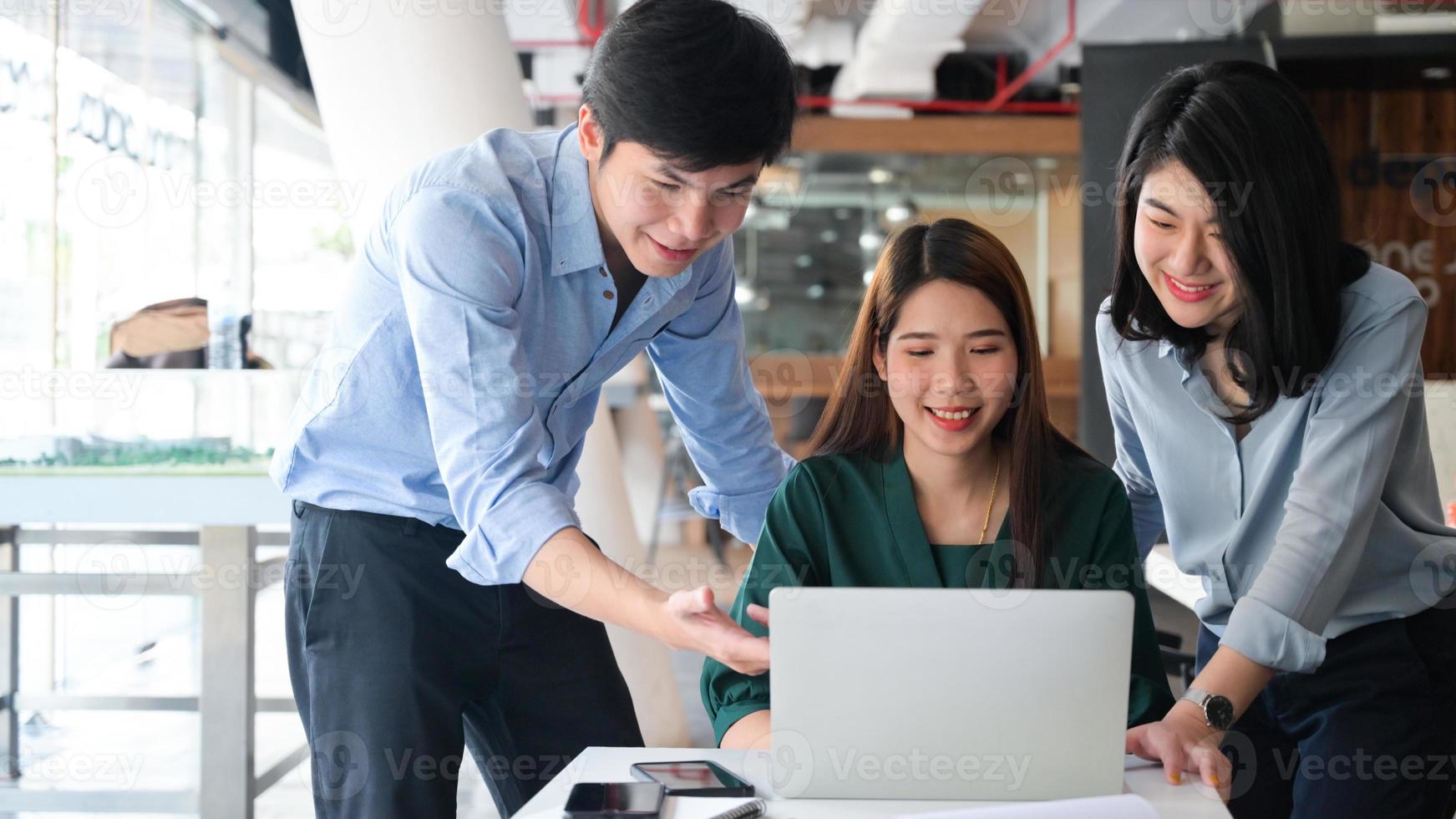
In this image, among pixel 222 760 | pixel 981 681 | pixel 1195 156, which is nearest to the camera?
pixel 981 681

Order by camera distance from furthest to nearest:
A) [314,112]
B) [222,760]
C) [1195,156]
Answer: [314,112] < [222,760] < [1195,156]

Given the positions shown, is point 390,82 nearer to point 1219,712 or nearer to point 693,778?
point 693,778

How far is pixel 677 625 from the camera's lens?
116 centimetres

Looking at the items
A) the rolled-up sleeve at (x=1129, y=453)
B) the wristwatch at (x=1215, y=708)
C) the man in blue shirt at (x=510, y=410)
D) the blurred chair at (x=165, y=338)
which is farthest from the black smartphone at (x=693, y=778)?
the blurred chair at (x=165, y=338)

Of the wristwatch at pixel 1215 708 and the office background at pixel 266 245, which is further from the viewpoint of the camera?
the office background at pixel 266 245

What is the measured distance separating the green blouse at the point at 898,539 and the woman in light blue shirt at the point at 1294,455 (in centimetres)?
13

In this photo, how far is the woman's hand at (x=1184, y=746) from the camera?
49.0 inches

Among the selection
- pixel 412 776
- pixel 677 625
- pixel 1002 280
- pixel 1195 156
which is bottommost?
pixel 412 776

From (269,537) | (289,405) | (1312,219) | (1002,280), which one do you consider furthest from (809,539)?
(269,537)

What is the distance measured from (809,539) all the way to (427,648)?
1.67 ft

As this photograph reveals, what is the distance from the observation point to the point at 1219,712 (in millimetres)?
1365

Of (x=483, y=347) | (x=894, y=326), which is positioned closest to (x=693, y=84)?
(x=483, y=347)

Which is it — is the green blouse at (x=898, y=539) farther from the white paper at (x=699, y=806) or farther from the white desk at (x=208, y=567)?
the white desk at (x=208, y=567)

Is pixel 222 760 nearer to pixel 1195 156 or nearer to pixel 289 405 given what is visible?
pixel 289 405
